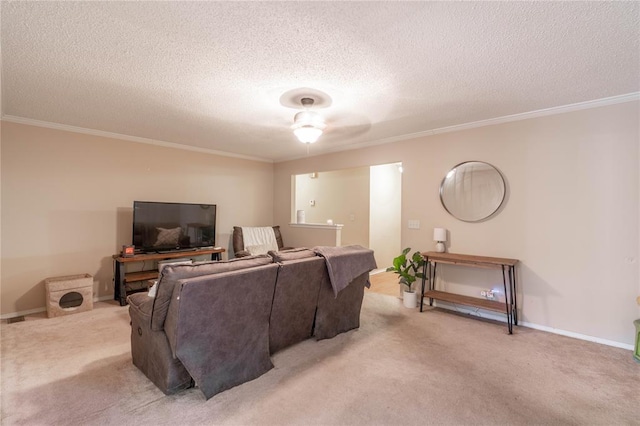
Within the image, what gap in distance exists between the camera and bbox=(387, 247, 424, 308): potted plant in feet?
13.0

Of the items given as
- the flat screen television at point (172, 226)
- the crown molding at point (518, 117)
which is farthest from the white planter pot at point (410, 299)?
the flat screen television at point (172, 226)

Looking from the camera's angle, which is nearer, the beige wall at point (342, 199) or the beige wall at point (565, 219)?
the beige wall at point (565, 219)

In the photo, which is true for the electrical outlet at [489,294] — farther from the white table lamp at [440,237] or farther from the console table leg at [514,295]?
the white table lamp at [440,237]

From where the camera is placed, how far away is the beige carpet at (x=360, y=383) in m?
1.86

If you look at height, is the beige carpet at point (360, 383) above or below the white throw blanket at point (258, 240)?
below

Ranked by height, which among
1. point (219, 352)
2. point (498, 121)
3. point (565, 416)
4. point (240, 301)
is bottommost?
point (565, 416)

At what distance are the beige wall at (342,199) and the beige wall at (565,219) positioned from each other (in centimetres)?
227

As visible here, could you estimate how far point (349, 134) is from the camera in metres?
4.36

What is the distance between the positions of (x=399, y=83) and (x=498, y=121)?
173 cm

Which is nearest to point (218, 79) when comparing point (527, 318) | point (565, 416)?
point (565, 416)

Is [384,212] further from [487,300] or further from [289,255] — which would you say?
[289,255]

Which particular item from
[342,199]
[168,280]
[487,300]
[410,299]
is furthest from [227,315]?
[342,199]

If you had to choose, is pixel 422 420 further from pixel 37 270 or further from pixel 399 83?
pixel 37 270

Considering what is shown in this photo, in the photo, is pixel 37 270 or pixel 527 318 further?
pixel 37 270
